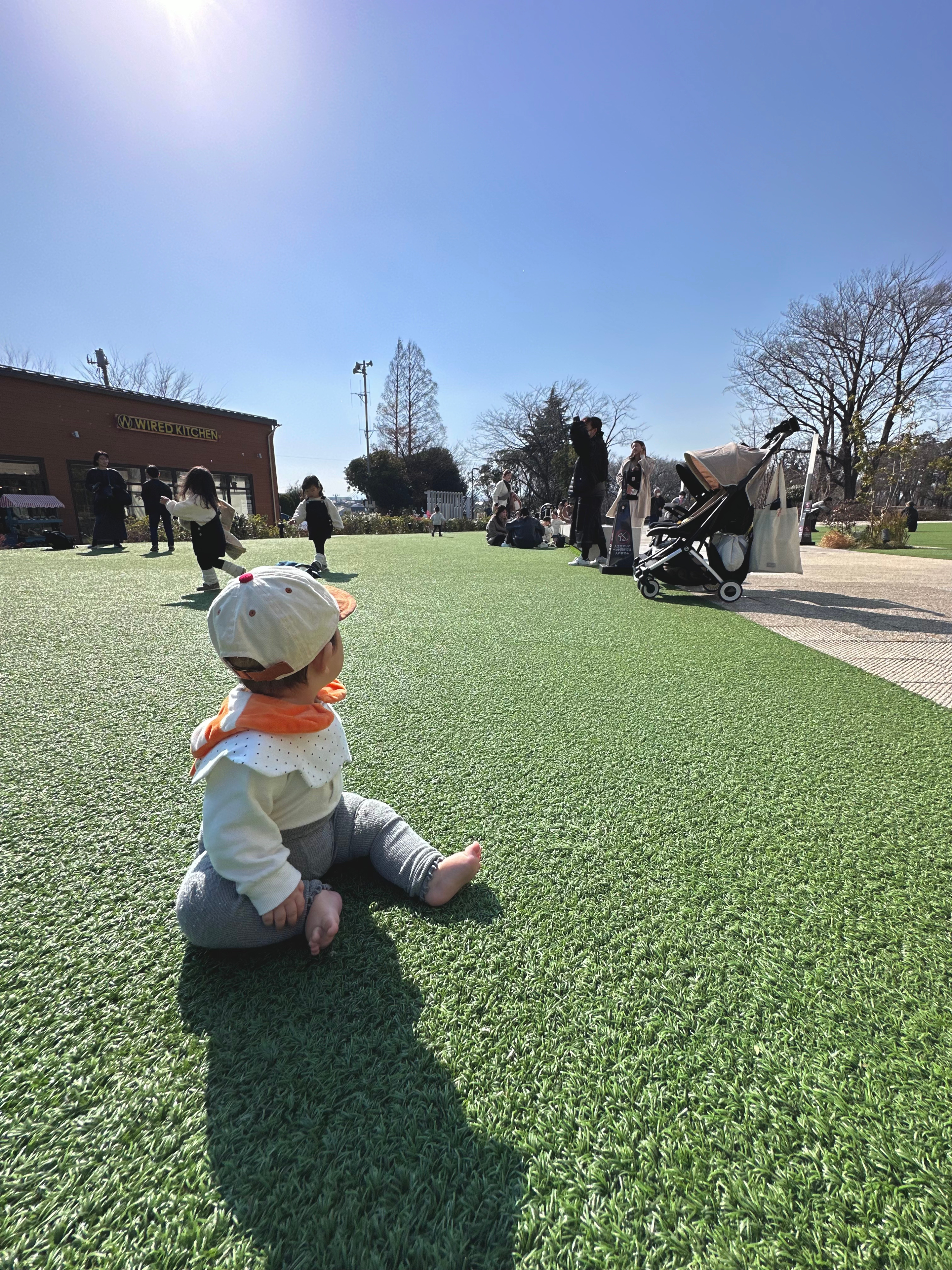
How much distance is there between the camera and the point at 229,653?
109 centimetres

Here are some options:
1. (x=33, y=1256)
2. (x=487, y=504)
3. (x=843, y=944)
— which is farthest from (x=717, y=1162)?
(x=487, y=504)

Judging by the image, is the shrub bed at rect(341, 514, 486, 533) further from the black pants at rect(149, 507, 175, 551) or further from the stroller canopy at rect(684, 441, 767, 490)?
the stroller canopy at rect(684, 441, 767, 490)

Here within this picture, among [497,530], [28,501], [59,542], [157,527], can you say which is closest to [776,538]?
[497,530]

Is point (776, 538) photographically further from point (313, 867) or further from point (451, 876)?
point (313, 867)

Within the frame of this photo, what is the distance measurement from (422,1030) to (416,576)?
6620 mm

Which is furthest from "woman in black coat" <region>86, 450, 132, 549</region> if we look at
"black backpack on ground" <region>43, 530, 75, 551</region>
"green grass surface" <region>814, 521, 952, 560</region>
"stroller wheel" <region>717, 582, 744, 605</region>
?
"green grass surface" <region>814, 521, 952, 560</region>

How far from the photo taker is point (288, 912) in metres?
1.11

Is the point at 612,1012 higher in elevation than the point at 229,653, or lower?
lower

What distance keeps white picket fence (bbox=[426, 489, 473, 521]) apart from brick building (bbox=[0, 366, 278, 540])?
10.5 meters

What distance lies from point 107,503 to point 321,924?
40.6ft

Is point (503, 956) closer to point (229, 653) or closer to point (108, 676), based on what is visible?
point (229, 653)

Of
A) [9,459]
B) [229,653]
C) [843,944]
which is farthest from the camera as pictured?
[9,459]

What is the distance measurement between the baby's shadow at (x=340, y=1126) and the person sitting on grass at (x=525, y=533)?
492 inches

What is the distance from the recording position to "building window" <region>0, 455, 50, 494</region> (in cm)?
1675
